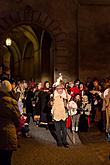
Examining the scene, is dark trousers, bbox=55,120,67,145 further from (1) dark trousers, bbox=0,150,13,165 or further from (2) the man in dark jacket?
(1) dark trousers, bbox=0,150,13,165

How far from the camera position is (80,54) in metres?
20.0

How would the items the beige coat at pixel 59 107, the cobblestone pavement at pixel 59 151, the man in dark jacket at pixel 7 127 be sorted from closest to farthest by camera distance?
the man in dark jacket at pixel 7 127, the cobblestone pavement at pixel 59 151, the beige coat at pixel 59 107

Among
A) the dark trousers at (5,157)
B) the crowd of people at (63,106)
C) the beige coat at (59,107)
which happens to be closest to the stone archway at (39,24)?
the crowd of people at (63,106)

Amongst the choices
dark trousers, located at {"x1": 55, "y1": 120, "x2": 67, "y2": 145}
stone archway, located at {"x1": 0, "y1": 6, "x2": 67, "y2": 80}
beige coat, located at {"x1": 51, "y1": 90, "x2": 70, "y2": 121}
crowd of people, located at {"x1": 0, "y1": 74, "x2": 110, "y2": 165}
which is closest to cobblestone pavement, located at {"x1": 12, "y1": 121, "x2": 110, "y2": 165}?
dark trousers, located at {"x1": 55, "y1": 120, "x2": 67, "y2": 145}

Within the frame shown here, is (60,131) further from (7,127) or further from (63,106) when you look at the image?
(7,127)

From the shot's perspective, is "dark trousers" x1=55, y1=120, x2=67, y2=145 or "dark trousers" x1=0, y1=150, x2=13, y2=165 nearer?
"dark trousers" x1=0, y1=150, x2=13, y2=165

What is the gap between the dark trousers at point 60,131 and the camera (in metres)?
11.7

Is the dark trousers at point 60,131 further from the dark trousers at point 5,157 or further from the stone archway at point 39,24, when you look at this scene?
the stone archway at point 39,24

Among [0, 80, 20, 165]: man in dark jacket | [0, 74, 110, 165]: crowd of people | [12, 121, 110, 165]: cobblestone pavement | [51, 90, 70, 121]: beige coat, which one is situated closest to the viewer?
[0, 80, 20, 165]: man in dark jacket

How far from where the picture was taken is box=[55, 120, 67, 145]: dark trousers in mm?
11688

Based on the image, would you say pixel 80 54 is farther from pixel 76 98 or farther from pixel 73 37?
pixel 76 98

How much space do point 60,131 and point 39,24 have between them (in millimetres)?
8968

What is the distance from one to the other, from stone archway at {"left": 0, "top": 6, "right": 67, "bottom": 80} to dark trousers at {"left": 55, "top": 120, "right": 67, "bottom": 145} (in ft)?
27.3

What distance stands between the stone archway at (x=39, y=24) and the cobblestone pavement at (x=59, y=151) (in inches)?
258
